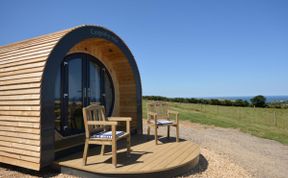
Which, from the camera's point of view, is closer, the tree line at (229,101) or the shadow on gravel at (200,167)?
the shadow on gravel at (200,167)

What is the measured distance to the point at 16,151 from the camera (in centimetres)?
434

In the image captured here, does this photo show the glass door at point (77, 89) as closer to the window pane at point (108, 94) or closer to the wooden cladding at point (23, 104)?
the window pane at point (108, 94)

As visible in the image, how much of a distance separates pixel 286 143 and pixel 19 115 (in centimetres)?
867

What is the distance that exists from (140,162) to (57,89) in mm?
2421

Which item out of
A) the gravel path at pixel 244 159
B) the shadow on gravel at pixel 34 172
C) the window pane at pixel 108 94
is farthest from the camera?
the window pane at pixel 108 94

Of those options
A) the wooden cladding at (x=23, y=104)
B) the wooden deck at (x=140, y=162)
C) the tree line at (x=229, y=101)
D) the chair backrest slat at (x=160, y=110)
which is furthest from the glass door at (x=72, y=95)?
the tree line at (x=229, y=101)

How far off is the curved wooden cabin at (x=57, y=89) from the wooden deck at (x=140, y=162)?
463 millimetres

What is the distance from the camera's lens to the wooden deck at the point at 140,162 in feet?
12.6

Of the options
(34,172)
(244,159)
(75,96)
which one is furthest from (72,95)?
(244,159)

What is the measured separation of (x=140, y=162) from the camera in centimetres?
431

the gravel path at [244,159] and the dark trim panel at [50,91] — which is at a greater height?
the dark trim panel at [50,91]

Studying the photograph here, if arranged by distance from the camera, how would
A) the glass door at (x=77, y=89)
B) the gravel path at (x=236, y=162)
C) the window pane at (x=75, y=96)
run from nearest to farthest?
the gravel path at (x=236, y=162), the glass door at (x=77, y=89), the window pane at (x=75, y=96)

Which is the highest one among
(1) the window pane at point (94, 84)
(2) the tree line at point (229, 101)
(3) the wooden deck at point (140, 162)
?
(1) the window pane at point (94, 84)

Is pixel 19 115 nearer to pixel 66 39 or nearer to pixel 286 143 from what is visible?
pixel 66 39
